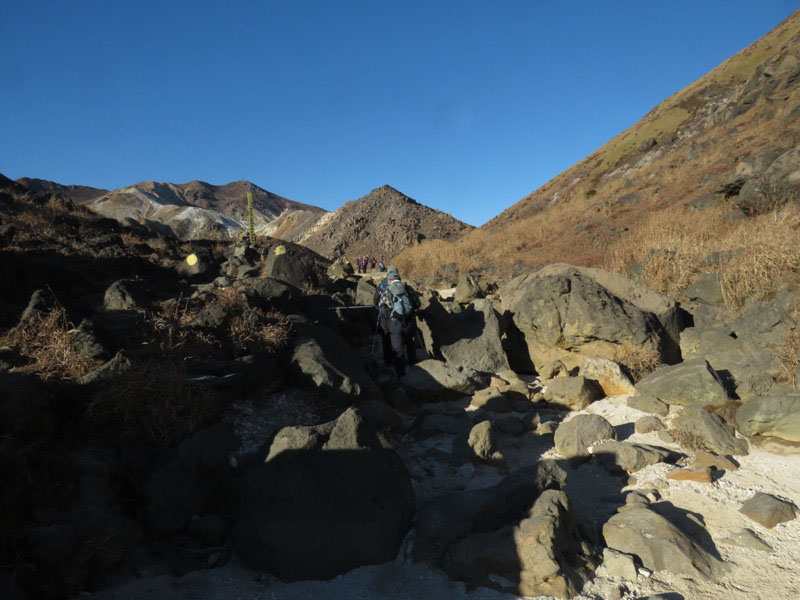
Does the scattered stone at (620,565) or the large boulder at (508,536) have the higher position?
the large boulder at (508,536)

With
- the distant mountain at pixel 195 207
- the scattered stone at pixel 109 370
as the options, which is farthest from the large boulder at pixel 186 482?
the distant mountain at pixel 195 207

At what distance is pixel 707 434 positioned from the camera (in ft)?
15.4

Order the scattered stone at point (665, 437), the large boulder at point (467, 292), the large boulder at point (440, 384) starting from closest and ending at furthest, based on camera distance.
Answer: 1. the scattered stone at point (665, 437)
2. the large boulder at point (440, 384)
3. the large boulder at point (467, 292)

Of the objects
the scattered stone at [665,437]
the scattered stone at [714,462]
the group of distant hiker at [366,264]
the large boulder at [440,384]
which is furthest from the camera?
the group of distant hiker at [366,264]

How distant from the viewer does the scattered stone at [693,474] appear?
12.9ft

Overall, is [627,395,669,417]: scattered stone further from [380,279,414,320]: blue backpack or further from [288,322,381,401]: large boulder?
[380,279,414,320]: blue backpack

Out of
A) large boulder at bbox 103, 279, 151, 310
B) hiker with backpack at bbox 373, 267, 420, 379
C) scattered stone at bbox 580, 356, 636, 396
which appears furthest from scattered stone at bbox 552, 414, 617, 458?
large boulder at bbox 103, 279, 151, 310

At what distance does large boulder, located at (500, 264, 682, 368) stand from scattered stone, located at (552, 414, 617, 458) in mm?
2657

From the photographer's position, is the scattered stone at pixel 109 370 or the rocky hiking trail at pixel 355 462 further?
the scattered stone at pixel 109 370

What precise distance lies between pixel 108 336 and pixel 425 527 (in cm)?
362

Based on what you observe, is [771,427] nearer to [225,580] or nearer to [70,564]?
[225,580]

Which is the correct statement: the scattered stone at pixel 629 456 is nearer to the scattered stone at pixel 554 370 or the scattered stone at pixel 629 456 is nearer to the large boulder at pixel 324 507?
the large boulder at pixel 324 507

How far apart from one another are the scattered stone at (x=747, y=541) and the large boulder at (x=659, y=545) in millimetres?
303

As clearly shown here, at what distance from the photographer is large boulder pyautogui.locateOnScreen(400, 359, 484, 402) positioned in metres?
6.85
